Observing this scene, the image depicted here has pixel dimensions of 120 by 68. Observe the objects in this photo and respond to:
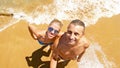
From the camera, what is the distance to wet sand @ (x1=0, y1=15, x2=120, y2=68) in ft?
18.0

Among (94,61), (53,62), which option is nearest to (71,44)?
(53,62)

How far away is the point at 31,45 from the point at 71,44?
1.21 m

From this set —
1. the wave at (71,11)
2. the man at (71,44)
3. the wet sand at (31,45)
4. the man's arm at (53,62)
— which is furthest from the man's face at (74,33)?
the wave at (71,11)

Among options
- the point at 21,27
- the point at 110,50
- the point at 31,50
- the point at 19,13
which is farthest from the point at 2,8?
the point at 110,50

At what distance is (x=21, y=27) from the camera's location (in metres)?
6.13

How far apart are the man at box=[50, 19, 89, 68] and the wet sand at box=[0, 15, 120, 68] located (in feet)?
1.37

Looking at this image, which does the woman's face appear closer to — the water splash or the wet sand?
the wet sand

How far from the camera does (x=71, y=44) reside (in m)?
4.77

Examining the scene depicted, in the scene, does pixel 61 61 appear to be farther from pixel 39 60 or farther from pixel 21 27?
pixel 21 27

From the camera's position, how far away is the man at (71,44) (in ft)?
14.9

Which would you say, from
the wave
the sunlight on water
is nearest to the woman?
the sunlight on water

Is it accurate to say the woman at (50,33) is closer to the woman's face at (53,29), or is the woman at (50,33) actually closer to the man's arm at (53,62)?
the woman's face at (53,29)

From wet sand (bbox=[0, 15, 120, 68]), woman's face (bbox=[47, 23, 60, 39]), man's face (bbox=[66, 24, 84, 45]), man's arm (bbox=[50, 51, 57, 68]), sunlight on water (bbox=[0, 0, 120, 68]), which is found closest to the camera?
man's face (bbox=[66, 24, 84, 45])

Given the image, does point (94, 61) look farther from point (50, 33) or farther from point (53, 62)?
point (50, 33)
